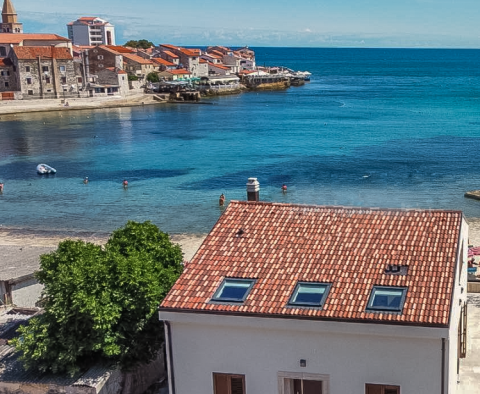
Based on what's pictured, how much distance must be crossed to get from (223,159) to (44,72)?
67914mm

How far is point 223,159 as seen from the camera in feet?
225

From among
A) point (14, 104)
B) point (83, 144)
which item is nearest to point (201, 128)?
point (83, 144)

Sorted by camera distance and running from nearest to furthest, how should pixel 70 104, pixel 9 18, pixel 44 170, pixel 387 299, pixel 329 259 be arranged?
pixel 387 299 < pixel 329 259 < pixel 44 170 < pixel 70 104 < pixel 9 18

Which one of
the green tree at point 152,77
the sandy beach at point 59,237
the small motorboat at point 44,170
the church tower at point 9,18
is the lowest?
the sandy beach at point 59,237

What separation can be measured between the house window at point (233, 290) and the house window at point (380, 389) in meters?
3.06

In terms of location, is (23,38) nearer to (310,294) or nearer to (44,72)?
(44,72)

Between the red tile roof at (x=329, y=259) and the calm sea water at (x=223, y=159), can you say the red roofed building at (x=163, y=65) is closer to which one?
the calm sea water at (x=223, y=159)

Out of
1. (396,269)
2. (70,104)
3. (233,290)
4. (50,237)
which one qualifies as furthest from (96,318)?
(70,104)

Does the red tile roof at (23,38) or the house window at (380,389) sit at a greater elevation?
the red tile roof at (23,38)

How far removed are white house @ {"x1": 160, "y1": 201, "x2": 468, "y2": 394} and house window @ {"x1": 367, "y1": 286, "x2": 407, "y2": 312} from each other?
20mm

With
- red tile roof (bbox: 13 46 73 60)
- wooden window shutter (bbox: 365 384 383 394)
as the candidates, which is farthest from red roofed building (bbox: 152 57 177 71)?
wooden window shutter (bbox: 365 384 383 394)

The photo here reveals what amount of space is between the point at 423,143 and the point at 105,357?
211 feet

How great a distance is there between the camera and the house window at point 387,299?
43.3 ft

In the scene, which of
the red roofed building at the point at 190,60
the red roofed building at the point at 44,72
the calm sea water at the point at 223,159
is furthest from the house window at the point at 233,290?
the red roofed building at the point at 190,60
